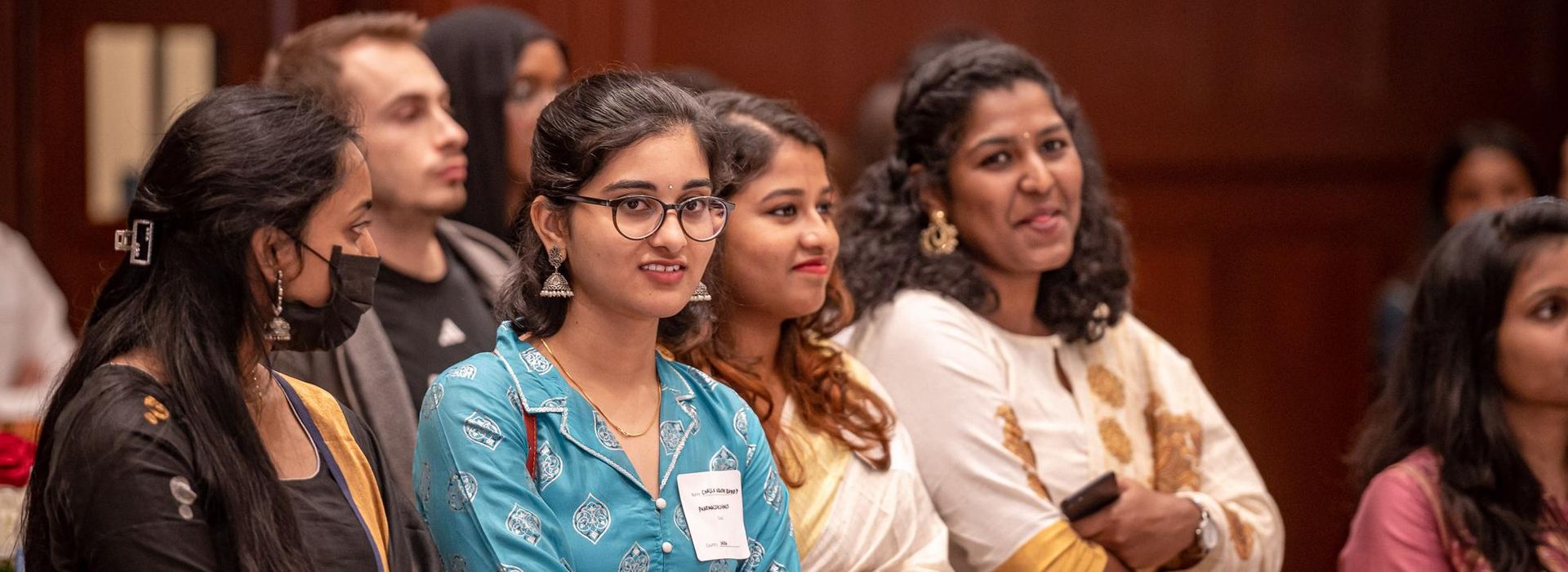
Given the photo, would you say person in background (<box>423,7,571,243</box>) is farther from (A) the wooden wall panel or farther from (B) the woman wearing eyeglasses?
(A) the wooden wall panel

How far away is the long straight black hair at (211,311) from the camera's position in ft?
6.39

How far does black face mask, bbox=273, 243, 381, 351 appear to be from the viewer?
6.96 feet

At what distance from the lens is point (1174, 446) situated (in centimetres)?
313

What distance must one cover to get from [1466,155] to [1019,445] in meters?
2.53

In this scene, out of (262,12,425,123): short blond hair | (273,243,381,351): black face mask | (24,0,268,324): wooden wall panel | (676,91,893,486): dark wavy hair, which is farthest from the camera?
(24,0,268,324): wooden wall panel

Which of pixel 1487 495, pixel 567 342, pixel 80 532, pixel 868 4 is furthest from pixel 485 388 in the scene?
pixel 868 4

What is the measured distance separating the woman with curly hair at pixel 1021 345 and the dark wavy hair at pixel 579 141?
0.74 metres

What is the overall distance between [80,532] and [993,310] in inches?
68.5

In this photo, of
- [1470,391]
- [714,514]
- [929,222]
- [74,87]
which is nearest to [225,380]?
[714,514]

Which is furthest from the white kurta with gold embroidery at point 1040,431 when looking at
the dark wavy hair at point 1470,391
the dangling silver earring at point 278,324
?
the dangling silver earring at point 278,324

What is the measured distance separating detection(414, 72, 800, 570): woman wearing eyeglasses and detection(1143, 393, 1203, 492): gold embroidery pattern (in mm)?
1017

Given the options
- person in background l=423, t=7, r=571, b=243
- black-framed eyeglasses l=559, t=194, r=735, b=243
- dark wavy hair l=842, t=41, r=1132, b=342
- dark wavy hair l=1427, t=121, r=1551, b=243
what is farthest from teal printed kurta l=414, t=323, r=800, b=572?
dark wavy hair l=1427, t=121, r=1551, b=243

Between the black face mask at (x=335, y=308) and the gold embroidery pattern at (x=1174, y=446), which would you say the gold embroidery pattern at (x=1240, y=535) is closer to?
the gold embroidery pattern at (x=1174, y=446)

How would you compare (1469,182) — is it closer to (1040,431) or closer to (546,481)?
(1040,431)
